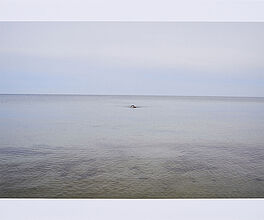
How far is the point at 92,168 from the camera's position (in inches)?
102

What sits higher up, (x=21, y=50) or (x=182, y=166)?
(x=21, y=50)

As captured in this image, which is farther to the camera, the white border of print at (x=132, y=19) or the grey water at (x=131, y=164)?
the grey water at (x=131, y=164)

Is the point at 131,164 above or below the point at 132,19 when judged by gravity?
below

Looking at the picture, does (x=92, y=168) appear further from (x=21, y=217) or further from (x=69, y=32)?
(x=69, y=32)

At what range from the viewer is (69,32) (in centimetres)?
255

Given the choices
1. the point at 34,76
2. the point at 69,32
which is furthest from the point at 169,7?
the point at 34,76

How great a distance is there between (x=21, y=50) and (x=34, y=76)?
539 millimetres

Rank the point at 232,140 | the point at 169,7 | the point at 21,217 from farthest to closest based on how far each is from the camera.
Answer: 1. the point at 232,140
2. the point at 169,7
3. the point at 21,217

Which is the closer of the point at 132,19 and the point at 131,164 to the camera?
the point at 132,19

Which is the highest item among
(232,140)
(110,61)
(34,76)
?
(110,61)

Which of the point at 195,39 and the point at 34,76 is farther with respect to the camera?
the point at 34,76

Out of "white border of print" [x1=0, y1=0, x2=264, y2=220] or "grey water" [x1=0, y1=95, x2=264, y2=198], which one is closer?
"white border of print" [x1=0, y1=0, x2=264, y2=220]

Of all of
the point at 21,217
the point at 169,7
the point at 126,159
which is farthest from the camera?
the point at 126,159

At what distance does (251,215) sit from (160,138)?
265 centimetres
